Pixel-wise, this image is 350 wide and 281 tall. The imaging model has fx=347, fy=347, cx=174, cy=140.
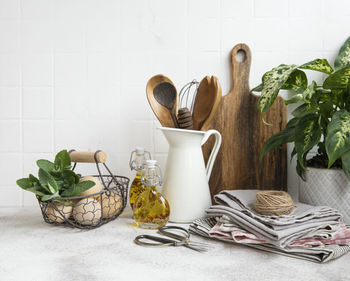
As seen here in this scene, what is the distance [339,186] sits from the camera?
952 mm

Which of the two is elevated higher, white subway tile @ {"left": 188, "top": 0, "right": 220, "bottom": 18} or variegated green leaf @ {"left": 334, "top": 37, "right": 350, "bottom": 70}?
white subway tile @ {"left": 188, "top": 0, "right": 220, "bottom": 18}

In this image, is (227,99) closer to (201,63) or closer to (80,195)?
(201,63)

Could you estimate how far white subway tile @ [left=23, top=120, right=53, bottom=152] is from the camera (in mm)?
1247

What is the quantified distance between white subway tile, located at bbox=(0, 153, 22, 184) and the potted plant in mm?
872

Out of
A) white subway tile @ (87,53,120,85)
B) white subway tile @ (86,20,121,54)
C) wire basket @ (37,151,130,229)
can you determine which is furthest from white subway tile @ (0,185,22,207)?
white subway tile @ (86,20,121,54)

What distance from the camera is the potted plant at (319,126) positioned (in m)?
0.88

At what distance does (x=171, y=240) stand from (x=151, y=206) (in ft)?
0.49

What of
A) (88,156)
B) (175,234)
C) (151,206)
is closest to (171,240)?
(175,234)

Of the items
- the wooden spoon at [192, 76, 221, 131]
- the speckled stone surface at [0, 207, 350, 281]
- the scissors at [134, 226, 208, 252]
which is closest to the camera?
the speckled stone surface at [0, 207, 350, 281]

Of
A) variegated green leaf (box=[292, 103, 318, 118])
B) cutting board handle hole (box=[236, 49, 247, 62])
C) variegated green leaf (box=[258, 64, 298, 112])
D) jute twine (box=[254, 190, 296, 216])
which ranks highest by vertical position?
cutting board handle hole (box=[236, 49, 247, 62])

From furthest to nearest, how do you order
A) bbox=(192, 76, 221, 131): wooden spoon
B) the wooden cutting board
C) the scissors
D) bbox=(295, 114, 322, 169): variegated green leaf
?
the wooden cutting board
bbox=(192, 76, 221, 131): wooden spoon
bbox=(295, 114, 322, 169): variegated green leaf
the scissors

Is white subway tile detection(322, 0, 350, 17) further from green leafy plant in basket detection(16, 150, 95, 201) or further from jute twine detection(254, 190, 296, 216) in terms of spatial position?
green leafy plant in basket detection(16, 150, 95, 201)

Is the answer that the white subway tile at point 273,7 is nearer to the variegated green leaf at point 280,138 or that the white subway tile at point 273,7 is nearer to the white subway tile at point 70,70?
the variegated green leaf at point 280,138

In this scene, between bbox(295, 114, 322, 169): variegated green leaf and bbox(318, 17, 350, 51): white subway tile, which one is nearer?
bbox(295, 114, 322, 169): variegated green leaf
